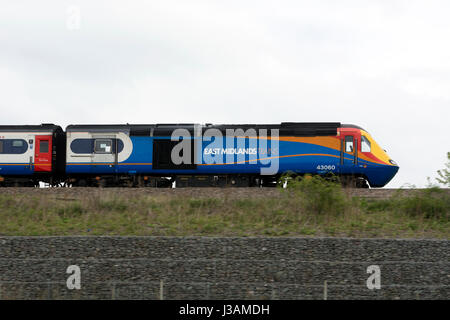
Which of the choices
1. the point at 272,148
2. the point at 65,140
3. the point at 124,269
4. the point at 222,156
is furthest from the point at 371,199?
the point at 65,140

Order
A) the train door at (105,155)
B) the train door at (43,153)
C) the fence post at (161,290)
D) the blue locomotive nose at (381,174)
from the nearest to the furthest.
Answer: the fence post at (161,290) < the blue locomotive nose at (381,174) < the train door at (105,155) < the train door at (43,153)

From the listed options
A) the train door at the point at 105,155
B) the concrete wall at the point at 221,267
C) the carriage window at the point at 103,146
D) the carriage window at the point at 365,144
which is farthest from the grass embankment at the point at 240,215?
the carriage window at the point at 103,146

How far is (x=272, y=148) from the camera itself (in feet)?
88.6

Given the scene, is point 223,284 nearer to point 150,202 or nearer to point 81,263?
point 81,263

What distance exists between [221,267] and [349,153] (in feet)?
40.2

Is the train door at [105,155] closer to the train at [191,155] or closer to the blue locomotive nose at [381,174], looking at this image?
the train at [191,155]

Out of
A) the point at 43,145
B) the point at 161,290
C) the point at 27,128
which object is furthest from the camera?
the point at 27,128

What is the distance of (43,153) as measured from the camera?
29.3 m

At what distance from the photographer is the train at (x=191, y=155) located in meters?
26.5

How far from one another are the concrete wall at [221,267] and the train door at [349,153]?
9338mm

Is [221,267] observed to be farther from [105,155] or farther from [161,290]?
[105,155]

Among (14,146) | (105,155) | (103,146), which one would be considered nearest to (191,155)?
(105,155)

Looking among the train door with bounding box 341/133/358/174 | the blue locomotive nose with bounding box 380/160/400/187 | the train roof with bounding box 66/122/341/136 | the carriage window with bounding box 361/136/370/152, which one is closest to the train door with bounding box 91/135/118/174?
the train roof with bounding box 66/122/341/136

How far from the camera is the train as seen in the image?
26.5m
